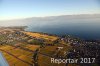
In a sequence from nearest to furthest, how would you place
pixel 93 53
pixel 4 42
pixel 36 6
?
pixel 93 53 → pixel 36 6 → pixel 4 42

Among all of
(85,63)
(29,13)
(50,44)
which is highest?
(29,13)

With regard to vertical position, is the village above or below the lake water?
below

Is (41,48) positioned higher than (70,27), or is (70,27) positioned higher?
(70,27)

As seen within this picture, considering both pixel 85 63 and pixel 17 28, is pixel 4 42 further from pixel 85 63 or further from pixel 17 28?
pixel 85 63

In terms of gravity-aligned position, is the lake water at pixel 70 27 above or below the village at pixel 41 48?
above

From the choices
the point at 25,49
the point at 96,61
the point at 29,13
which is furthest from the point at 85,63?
the point at 29,13

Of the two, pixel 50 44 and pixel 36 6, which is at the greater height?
Answer: pixel 36 6

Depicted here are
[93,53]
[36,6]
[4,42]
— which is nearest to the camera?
[93,53]

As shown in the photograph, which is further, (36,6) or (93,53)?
(36,6)
